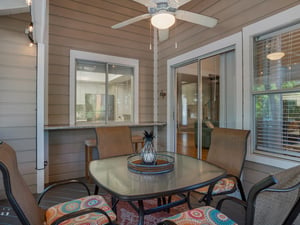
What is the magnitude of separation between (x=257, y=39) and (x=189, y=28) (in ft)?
4.74

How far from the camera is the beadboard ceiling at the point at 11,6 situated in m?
2.57

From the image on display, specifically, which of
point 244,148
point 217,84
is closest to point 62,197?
point 244,148

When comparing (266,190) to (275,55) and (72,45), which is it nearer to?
(275,55)

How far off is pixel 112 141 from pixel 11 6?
237cm

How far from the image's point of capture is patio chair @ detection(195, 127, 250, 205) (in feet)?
6.72

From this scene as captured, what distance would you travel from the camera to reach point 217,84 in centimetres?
321

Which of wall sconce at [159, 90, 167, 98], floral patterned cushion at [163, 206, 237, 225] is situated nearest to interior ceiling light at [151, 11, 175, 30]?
floral patterned cushion at [163, 206, 237, 225]

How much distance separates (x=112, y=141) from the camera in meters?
2.72

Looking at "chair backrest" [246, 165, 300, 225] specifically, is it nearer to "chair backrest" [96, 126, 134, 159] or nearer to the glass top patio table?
the glass top patio table

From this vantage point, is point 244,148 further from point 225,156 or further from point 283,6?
point 283,6

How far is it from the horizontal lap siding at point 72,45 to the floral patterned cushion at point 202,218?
2886 mm

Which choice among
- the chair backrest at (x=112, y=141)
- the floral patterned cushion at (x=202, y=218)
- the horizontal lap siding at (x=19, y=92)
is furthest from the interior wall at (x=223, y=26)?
the horizontal lap siding at (x=19, y=92)

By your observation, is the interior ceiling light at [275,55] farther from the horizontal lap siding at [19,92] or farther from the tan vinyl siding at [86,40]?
the horizontal lap siding at [19,92]

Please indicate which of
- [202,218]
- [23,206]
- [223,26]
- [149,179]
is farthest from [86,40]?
[202,218]
